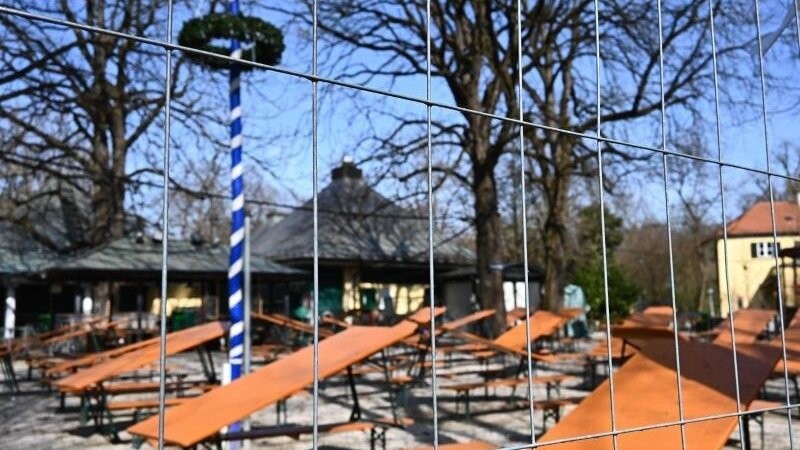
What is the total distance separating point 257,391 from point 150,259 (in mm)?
15780

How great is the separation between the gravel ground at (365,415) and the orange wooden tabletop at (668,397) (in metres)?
2.23

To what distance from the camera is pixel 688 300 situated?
1716 inches

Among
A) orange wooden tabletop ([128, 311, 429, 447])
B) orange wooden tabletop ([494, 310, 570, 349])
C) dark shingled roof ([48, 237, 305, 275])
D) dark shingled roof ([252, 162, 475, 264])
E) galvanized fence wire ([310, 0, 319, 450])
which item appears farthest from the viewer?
dark shingled roof ([252, 162, 475, 264])

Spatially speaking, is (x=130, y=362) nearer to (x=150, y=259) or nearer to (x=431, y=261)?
(x=431, y=261)

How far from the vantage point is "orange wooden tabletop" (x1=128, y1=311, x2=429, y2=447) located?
170 inches

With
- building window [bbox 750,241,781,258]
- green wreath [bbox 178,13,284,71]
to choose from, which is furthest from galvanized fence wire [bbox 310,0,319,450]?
building window [bbox 750,241,781,258]

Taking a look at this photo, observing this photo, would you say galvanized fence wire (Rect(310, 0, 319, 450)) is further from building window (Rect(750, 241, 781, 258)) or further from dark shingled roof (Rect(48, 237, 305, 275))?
building window (Rect(750, 241, 781, 258))

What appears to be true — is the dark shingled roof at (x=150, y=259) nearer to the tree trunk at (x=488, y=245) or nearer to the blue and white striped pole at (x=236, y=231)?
the tree trunk at (x=488, y=245)

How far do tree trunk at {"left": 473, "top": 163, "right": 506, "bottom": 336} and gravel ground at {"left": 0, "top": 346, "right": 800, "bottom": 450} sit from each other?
6.18 meters

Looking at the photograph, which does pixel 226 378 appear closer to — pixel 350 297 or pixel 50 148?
pixel 50 148

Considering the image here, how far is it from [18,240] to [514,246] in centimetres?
2107

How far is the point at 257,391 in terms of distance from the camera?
15.9 feet

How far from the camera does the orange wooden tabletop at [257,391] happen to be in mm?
4312

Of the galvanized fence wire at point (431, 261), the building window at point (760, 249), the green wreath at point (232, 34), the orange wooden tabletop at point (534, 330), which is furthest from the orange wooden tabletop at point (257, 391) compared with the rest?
the building window at point (760, 249)
